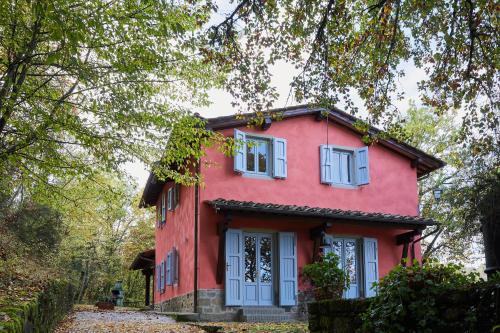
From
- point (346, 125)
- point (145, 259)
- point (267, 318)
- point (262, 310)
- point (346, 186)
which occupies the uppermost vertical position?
point (346, 125)

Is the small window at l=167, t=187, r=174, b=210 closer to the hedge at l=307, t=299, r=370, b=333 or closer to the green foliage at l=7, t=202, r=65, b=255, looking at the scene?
the green foliage at l=7, t=202, r=65, b=255

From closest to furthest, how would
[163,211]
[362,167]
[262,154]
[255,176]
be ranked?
[255,176] → [262,154] → [362,167] → [163,211]

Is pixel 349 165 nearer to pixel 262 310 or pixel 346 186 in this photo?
pixel 346 186

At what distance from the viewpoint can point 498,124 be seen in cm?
718

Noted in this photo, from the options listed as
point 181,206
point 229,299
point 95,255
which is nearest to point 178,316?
point 229,299

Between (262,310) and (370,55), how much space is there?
Answer: 7.79 m

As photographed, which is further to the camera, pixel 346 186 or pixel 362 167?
pixel 362 167

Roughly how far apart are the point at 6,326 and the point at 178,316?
900 cm

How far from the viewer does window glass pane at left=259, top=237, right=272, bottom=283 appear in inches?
543

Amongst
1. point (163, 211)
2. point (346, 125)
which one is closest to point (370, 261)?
point (346, 125)

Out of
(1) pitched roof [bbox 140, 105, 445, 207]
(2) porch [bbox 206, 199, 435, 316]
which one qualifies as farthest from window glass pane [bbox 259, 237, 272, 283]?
(1) pitched roof [bbox 140, 105, 445, 207]

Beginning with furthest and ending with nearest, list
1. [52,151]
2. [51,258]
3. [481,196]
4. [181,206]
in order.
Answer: [181,206] → [51,258] → [52,151] → [481,196]

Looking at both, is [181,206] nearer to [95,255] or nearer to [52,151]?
Answer: [52,151]

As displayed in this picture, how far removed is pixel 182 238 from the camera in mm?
15117
